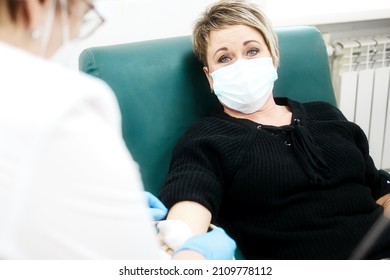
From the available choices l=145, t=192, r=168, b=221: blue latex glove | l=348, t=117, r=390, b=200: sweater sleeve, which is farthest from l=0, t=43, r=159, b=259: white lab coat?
l=348, t=117, r=390, b=200: sweater sleeve

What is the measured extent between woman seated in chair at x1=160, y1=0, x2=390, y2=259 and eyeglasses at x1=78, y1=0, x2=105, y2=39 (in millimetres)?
515

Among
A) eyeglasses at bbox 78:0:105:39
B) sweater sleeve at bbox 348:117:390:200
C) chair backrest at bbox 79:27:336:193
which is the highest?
eyeglasses at bbox 78:0:105:39

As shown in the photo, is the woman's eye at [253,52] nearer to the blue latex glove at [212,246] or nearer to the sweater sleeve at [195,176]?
the sweater sleeve at [195,176]

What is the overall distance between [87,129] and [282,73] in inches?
43.7

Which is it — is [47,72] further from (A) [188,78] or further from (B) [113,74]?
(A) [188,78]

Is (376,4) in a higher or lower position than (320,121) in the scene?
higher

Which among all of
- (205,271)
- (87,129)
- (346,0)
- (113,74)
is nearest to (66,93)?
(87,129)

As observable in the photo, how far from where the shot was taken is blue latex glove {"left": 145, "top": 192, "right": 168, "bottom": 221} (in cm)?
99

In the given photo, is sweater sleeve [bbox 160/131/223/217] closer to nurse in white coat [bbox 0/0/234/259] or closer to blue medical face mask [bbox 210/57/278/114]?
blue medical face mask [bbox 210/57/278/114]

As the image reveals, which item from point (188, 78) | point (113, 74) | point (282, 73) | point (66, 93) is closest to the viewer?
point (66, 93)

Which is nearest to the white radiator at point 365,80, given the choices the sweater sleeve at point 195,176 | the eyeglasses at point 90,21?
the sweater sleeve at point 195,176

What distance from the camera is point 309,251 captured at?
3.61ft

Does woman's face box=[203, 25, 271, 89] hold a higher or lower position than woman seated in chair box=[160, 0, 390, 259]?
higher

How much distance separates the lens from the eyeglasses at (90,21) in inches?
24.4
